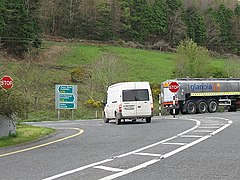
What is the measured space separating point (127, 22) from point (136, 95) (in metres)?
64.8

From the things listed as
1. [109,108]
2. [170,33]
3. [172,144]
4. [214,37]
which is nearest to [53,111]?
[109,108]

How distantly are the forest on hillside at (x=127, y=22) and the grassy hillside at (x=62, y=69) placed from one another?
12.8 feet

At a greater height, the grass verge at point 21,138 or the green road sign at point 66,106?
the green road sign at point 66,106

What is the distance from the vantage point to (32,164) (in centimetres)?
1070

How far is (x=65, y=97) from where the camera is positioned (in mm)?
40031

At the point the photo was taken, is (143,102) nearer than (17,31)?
Yes

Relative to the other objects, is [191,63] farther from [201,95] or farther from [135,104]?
[135,104]

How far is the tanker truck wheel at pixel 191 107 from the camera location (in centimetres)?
4075

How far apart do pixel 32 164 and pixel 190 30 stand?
89.2m

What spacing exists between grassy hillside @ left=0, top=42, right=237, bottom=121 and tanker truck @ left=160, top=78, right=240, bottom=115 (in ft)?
24.3

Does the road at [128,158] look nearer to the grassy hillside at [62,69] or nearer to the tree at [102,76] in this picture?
the grassy hillside at [62,69]

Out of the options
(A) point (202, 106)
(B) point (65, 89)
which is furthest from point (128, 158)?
(A) point (202, 106)

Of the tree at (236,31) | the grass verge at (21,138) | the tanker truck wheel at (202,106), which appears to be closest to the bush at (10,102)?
the grass verge at (21,138)

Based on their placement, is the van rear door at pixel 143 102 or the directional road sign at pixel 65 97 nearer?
the van rear door at pixel 143 102
